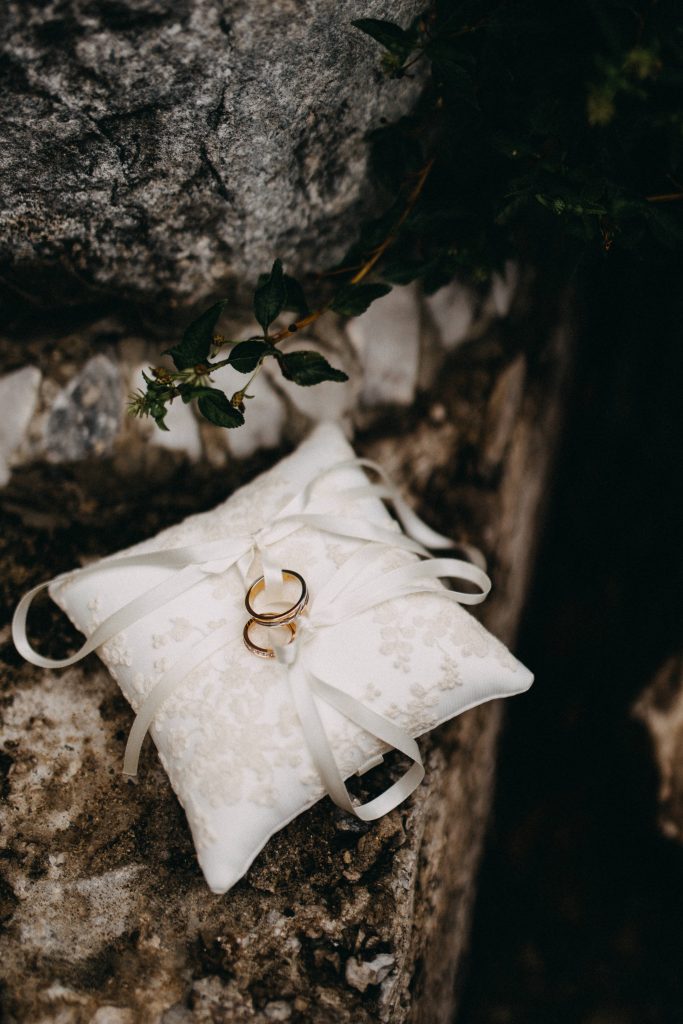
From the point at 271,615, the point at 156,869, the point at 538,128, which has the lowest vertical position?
the point at 156,869

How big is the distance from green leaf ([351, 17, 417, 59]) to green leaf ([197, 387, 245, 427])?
0.45 m

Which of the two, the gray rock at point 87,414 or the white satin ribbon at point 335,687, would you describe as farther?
the gray rock at point 87,414

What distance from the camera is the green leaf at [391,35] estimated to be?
0.78 metres

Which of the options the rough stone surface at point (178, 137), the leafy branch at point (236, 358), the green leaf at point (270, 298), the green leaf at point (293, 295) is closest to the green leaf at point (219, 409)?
the leafy branch at point (236, 358)

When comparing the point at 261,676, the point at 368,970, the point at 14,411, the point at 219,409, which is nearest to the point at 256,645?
the point at 261,676

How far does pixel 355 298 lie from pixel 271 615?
467 mm

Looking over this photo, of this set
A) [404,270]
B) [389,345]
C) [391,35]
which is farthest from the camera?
[389,345]

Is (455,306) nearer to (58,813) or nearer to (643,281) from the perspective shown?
(643,281)

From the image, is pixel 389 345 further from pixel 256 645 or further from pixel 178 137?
pixel 256 645

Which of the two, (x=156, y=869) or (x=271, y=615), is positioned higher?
(x=271, y=615)

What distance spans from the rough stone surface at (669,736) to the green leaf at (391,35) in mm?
1090

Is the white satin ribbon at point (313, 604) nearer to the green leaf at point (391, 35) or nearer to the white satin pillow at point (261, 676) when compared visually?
the white satin pillow at point (261, 676)

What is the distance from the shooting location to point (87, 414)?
43.9 inches

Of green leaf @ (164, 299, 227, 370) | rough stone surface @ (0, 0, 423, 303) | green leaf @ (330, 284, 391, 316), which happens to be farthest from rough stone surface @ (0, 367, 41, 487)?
green leaf @ (330, 284, 391, 316)
